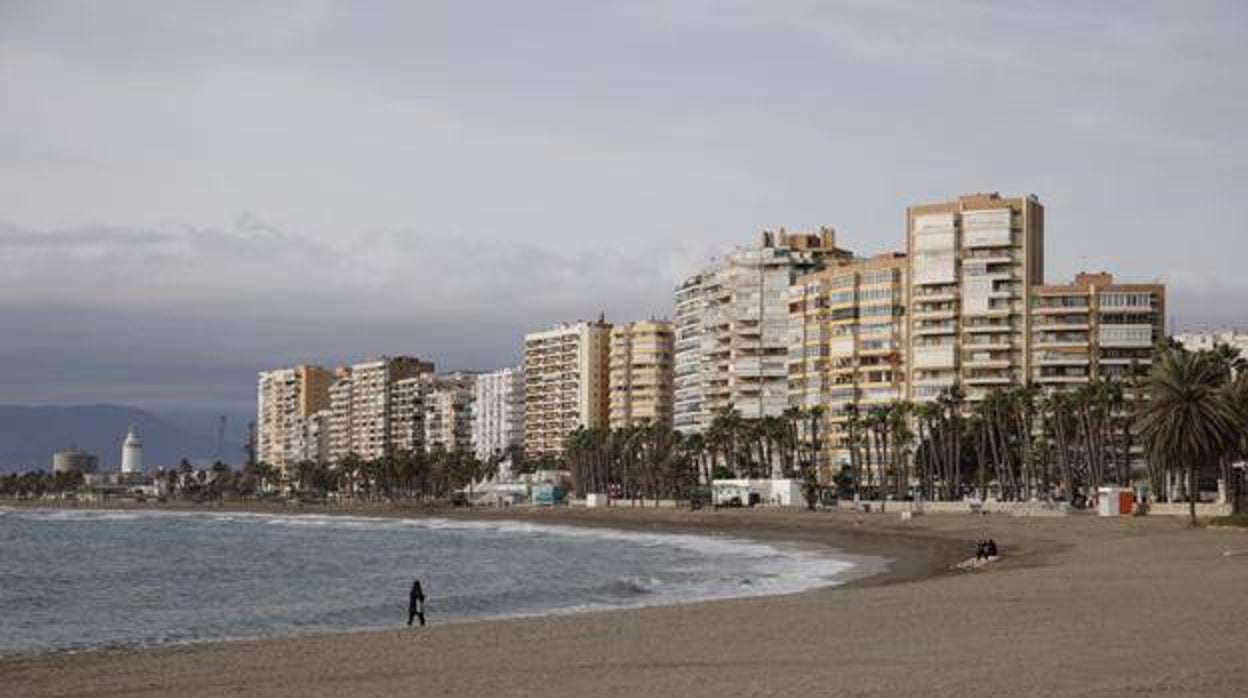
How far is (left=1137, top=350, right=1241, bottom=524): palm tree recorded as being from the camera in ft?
244

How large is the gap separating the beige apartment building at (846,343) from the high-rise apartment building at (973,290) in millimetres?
3660

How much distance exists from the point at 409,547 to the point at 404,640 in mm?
70183

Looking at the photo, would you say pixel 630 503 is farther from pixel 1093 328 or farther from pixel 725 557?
pixel 725 557

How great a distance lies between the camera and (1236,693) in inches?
801

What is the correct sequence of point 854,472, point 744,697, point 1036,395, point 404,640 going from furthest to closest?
point 854,472 → point 1036,395 → point 404,640 → point 744,697

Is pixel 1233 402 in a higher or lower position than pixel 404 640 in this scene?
higher

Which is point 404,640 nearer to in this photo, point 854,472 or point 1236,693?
point 1236,693

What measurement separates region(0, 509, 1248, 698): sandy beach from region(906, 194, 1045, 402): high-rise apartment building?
108171 millimetres

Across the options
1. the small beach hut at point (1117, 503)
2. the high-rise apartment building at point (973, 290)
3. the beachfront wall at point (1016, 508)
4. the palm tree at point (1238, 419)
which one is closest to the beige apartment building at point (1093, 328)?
the high-rise apartment building at point (973, 290)

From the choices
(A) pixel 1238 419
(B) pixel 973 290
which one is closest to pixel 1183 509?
(A) pixel 1238 419

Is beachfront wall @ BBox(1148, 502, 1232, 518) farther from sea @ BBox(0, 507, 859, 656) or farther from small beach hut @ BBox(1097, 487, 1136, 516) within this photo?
sea @ BBox(0, 507, 859, 656)

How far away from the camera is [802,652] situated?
2838cm

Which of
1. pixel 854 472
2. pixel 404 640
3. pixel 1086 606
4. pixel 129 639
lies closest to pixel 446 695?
pixel 404 640

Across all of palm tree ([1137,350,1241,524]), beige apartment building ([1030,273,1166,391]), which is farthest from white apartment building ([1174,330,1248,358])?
palm tree ([1137,350,1241,524])
